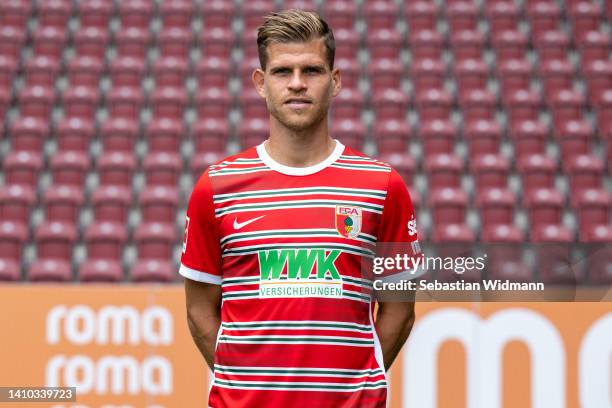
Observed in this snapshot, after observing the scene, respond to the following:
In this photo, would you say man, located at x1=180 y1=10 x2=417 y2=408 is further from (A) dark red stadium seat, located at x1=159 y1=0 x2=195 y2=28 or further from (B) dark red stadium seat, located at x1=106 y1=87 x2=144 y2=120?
(A) dark red stadium seat, located at x1=159 y1=0 x2=195 y2=28

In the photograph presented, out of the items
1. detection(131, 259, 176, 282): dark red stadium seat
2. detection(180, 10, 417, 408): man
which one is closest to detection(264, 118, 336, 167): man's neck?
detection(180, 10, 417, 408): man

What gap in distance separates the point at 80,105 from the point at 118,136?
68 centimetres

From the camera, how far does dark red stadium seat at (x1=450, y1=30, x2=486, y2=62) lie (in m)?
9.10

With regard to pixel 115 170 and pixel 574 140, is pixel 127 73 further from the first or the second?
pixel 574 140

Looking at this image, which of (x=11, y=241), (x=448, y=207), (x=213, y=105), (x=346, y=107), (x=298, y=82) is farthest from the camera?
(x=213, y=105)

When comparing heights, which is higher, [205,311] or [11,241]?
[11,241]

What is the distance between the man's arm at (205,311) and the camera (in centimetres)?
170

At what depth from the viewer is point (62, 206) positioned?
289 inches

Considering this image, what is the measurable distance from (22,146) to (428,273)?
21.1 feet

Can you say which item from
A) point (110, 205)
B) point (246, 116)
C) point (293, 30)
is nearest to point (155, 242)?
point (110, 205)

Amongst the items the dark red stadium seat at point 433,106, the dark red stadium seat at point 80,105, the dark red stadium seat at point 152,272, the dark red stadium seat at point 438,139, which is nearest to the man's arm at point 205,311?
the dark red stadium seat at point 152,272

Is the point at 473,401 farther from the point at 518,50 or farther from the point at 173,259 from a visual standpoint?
the point at 518,50

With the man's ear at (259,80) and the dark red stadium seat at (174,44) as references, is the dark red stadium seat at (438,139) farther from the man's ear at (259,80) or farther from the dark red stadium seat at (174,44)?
the man's ear at (259,80)

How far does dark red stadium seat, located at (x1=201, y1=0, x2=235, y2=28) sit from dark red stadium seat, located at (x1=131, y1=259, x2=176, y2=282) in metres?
3.76
